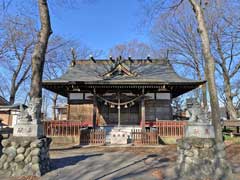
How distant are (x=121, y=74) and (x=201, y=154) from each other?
10743 mm

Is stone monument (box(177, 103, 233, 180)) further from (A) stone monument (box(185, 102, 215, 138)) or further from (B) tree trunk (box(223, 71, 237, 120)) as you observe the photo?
(B) tree trunk (box(223, 71, 237, 120))

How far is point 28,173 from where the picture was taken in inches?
220

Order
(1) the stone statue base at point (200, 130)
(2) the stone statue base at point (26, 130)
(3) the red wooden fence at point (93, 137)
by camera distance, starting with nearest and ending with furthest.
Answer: (1) the stone statue base at point (200, 130), (2) the stone statue base at point (26, 130), (3) the red wooden fence at point (93, 137)

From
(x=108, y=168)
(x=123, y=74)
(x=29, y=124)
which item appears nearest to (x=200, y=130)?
(x=108, y=168)

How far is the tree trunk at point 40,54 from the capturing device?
7.15 meters

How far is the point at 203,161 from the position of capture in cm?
551

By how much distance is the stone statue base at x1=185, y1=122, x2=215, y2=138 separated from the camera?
5.75 m

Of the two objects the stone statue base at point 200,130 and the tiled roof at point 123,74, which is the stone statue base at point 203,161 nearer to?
the stone statue base at point 200,130

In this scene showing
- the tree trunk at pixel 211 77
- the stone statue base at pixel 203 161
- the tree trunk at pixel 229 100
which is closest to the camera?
the stone statue base at pixel 203 161

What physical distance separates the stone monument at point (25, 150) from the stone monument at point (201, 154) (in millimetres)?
3928

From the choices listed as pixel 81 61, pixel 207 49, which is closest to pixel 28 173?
pixel 207 49

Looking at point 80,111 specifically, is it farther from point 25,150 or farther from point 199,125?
point 199,125

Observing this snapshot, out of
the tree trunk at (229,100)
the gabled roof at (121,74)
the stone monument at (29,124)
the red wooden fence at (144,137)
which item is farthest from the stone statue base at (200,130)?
the tree trunk at (229,100)

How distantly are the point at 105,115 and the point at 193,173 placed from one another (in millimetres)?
11147
